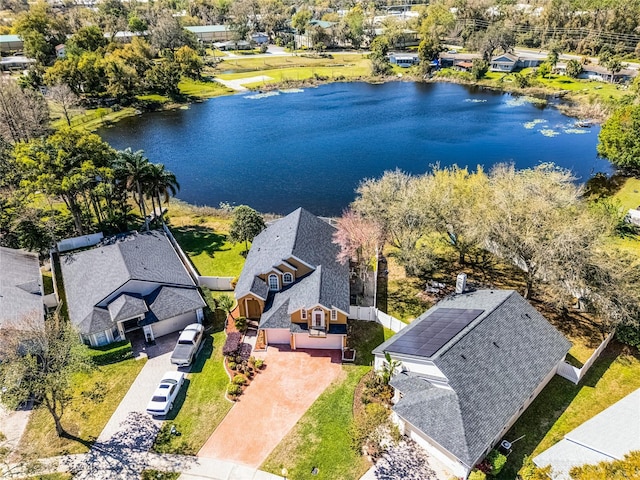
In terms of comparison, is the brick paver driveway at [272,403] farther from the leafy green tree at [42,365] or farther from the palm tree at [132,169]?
the palm tree at [132,169]

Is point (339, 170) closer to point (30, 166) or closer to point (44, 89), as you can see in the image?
point (30, 166)

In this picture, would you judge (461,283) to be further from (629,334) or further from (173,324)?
(173,324)

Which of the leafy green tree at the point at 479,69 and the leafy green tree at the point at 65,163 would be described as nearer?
the leafy green tree at the point at 65,163

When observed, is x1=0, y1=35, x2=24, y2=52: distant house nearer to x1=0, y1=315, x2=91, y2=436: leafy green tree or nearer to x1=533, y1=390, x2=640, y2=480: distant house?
x1=0, y1=315, x2=91, y2=436: leafy green tree

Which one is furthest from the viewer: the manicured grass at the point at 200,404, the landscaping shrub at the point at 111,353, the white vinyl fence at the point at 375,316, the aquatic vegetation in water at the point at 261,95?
the aquatic vegetation in water at the point at 261,95

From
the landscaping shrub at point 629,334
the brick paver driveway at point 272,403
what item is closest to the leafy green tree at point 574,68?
the landscaping shrub at point 629,334

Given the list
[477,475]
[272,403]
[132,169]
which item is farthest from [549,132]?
[272,403]

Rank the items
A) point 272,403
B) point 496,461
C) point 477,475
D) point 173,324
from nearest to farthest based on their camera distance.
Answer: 1. point 477,475
2. point 496,461
3. point 272,403
4. point 173,324
